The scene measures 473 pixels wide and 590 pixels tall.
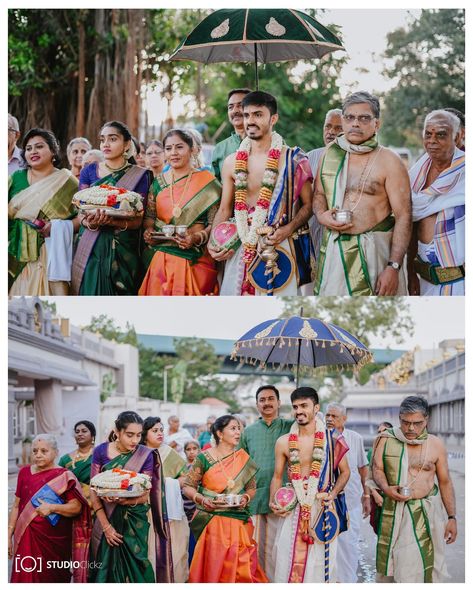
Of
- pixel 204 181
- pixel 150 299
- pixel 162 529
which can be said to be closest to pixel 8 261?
pixel 150 299

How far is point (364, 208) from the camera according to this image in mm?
6305

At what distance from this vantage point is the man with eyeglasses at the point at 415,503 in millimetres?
6082

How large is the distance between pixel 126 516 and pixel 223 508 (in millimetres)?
599

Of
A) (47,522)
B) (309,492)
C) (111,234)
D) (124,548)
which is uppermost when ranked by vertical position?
(111,234)

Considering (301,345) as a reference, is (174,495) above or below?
below

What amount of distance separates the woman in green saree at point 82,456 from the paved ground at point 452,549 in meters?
0.57

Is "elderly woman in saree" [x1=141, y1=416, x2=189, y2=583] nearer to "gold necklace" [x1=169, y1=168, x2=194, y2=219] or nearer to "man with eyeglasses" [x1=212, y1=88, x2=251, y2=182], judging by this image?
"gold necklace" [x1=169, y1=168, x2=194, y2=219]

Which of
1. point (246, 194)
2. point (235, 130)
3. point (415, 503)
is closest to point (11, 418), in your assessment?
point (246, 194)

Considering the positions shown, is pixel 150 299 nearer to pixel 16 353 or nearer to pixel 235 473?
pixel 16 353

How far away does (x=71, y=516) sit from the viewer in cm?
615

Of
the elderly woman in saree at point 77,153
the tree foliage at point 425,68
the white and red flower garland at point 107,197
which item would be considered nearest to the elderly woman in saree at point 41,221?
the white and red flower garland at point 107,197

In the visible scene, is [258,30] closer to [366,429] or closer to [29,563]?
[366,429]

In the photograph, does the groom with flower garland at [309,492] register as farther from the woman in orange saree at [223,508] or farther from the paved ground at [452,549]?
the paved ground at [452,549]

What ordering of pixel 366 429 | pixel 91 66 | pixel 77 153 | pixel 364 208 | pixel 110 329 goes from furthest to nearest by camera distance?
pixel 91 66, pixel 366 429, pixel 77 153, pixel 110 329, pixel 364 208
